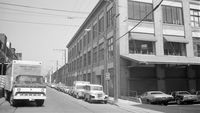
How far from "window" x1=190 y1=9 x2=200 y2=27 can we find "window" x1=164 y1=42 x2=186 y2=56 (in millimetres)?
4555

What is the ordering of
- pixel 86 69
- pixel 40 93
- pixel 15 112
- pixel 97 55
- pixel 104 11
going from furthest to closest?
1. pixel 86 69
2. pixel 97 55
3. pixel 104 11
4. pixel 40 93
5. pixel 15 112

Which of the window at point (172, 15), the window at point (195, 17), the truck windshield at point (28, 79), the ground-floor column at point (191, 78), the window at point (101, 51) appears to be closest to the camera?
the truck windshield at point (28, 79)

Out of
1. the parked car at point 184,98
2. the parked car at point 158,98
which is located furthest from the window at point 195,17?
the parked car at point 158,98

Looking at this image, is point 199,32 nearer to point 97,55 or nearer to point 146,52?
point 146,52

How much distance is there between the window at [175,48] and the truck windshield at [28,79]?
66.9ft

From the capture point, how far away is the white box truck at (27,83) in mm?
16266

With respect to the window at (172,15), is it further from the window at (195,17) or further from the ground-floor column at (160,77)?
the ground-floor column at (160,77)

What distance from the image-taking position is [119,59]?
28.8 m

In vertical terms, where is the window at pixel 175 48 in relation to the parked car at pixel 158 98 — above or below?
above

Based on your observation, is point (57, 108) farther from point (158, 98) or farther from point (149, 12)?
point (149, 12)

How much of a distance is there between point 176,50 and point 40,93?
75.2 feet

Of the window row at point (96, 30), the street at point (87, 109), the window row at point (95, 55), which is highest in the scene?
the window row at point (96, 30)

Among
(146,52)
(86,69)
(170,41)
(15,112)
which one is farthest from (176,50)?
(15,112)

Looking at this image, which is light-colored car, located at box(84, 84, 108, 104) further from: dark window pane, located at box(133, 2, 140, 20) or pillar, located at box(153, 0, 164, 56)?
dark window pane, located at box(133, 2, 140, 20)
